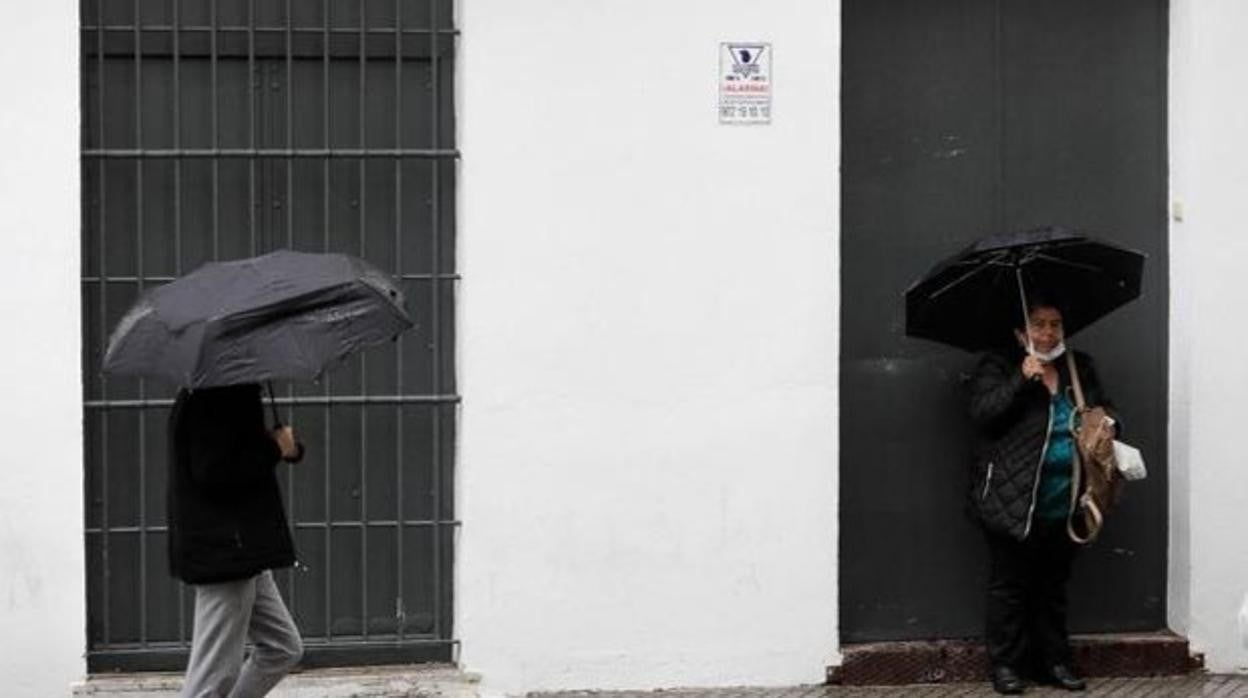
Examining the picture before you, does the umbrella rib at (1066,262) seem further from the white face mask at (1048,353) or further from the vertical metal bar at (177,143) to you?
the vertical metal bar at (177,143)

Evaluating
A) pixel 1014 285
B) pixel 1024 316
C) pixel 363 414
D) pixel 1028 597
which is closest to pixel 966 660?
pixel 1028 597

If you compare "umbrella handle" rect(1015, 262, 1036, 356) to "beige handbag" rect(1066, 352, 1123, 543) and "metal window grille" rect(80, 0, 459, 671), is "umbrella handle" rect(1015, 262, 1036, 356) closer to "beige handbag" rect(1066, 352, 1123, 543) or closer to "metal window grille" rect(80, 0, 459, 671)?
"beige handbag" rect(1066, 352, 1123, 543)

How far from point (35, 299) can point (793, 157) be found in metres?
2.99

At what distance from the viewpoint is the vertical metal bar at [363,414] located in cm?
851

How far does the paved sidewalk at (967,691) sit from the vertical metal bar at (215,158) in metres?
2.21

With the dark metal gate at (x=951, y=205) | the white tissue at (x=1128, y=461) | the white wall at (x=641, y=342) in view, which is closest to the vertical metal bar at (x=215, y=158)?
the white wall at (x=641, y=342)

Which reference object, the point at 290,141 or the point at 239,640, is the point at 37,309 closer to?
the point at 290,141

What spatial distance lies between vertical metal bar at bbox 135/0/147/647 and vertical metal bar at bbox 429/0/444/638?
1.13m

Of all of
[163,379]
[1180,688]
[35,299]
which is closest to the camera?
[163,379]

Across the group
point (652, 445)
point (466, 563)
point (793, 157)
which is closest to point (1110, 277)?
point (793, 157)

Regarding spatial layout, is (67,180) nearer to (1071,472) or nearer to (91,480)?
(91,480)

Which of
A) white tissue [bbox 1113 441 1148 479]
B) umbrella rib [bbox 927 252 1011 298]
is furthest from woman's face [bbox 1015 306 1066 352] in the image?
white tissue [bbox 1113 441 1148 479]

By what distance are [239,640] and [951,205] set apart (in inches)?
138

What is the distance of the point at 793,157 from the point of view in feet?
28.2
